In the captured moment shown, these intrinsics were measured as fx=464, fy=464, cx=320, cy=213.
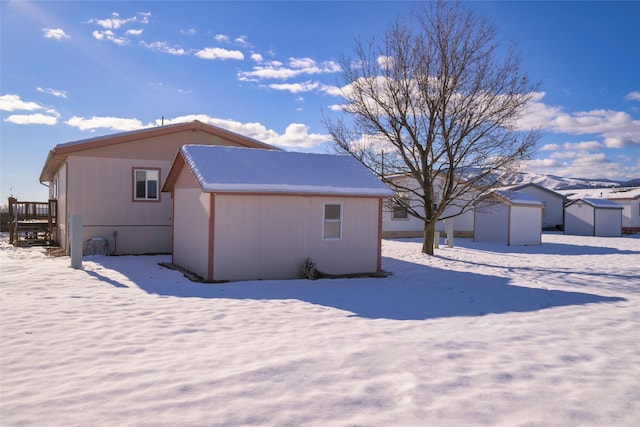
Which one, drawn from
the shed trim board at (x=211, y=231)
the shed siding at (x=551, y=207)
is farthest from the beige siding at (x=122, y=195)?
the shed siding at (x=551, y=207)

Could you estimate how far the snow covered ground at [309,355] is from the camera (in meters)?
3.93

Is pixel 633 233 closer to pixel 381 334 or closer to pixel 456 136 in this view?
pixel 456 136

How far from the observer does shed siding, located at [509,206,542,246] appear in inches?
960

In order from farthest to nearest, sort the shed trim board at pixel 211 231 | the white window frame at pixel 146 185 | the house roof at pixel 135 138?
Answer: 1. the white window frame at pixel 146 185
2. the house roof at pixel 135 138
3. the shed trim board at pixel 211 231

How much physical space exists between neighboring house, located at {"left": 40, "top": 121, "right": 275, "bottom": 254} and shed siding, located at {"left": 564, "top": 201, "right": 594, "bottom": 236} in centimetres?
2853

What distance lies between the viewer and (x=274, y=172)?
12352 millimetres

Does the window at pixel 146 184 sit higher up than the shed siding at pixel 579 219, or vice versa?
the window at pixel 146 184

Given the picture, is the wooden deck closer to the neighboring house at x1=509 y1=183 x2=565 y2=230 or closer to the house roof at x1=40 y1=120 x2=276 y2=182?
the house roof at x1=40 y1=120 x2=276 y2=182

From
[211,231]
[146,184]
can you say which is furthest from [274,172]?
[146,184]

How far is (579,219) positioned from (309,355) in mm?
35134

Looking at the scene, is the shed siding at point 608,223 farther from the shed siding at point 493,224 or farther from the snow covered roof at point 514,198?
the shed siding at point 493,224

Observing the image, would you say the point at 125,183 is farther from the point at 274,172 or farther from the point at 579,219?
the point at 579,219

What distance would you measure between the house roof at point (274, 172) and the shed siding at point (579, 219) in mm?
26768

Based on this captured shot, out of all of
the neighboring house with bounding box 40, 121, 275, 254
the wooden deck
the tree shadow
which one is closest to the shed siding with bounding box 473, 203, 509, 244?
the tree shadow
